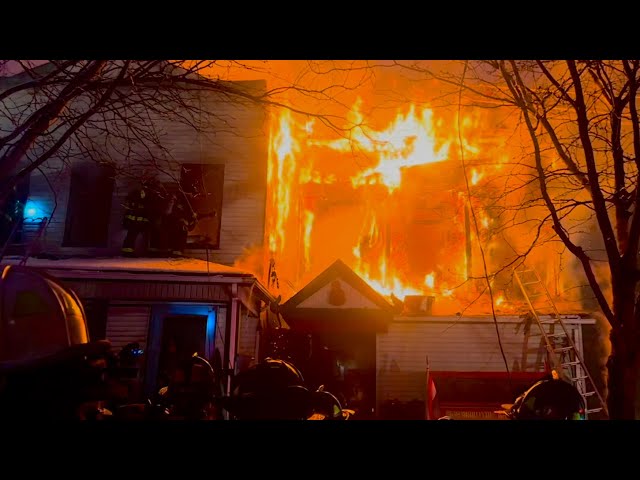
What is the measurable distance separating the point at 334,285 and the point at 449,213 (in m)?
8.19

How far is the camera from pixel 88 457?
198 centimetres

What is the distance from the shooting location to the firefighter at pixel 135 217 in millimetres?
13664

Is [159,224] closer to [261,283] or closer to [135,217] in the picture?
[135,217]

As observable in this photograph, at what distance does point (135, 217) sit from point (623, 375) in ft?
42.3

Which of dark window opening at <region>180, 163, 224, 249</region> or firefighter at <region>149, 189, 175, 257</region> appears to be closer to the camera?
firefighter at <region>149, 189, 175, 257</region>

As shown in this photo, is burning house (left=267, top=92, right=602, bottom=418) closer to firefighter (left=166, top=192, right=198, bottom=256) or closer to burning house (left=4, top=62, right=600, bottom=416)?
burning house (left=4, top=62, right=600, bottom=416)

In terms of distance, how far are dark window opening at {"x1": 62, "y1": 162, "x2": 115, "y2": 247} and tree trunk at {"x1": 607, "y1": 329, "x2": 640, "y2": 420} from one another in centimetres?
1415

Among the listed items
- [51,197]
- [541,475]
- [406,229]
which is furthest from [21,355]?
[406,229]

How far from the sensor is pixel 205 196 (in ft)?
48.6

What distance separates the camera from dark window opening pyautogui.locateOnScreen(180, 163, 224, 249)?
48.1ft

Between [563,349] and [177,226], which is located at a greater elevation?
[177,226]

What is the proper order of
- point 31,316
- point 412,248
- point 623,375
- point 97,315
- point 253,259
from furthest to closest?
point 412,248 < point 253,259 < point 97,315 < point 623,375 < point 31,316

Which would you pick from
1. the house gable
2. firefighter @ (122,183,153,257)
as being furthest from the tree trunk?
firefighter @ (122,183,153,257)

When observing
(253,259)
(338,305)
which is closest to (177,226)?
(253,259)
